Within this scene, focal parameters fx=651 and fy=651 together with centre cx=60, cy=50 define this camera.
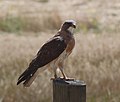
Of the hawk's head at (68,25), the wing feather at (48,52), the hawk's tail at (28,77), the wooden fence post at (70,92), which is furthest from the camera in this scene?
the hawk's head at (68,25)

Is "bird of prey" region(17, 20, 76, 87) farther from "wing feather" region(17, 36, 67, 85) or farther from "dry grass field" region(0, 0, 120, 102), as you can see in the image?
"dry grass field" region(0, 0, 120, 102)

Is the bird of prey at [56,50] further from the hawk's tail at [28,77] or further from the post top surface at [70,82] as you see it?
the post top surface at [70,82]

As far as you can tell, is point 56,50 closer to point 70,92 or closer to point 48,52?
point 48,52

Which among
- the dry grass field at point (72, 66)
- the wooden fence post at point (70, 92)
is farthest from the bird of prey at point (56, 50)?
the dry grass field at point (72, 66)

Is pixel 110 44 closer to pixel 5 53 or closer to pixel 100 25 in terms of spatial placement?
pixel 5 53

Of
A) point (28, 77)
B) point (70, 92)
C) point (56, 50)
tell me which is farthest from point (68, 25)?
point (70, 92)

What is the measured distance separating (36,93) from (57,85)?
288 centimetres

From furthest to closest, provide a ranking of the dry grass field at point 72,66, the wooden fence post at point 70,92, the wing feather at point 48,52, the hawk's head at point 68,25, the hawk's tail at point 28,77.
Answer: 1. the dry grass field at point 72,66
2. the hawk's head at point 68,25
3. the wing feather at point 48,52
4. the hawk's tail at point 28,77
5. the wooden fence post at point 70,92

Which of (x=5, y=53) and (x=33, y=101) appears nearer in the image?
(x=33, y=101)

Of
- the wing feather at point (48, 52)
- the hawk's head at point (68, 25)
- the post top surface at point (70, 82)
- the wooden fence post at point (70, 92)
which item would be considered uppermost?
the hawk's head at point (68, 25)

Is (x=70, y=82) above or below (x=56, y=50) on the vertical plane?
below

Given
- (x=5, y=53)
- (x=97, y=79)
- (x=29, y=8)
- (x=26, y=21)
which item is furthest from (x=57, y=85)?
(x=29, y=8)

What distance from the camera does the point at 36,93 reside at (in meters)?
7.07

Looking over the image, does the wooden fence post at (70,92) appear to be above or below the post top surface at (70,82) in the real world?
below
